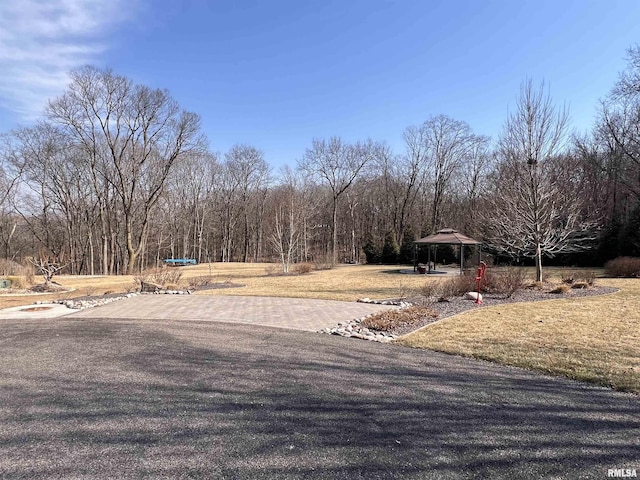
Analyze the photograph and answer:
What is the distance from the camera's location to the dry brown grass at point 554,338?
455 cm

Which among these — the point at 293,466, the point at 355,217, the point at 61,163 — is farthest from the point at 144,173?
the point at 293,466

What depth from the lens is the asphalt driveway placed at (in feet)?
7.88

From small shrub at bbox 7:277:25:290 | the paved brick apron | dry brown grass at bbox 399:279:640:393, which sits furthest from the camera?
small shrub at bbox 7:277:25:290

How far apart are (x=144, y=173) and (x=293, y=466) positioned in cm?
3502

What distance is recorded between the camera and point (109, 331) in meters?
6.64

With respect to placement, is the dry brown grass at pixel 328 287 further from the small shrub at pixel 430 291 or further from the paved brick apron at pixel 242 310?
the paved brick apron at pixel 242 310

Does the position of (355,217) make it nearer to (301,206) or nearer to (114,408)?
(301,206)

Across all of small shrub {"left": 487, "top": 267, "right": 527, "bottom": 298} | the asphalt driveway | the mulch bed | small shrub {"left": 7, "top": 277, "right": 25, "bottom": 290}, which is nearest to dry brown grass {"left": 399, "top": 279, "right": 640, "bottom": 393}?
the mulch bed

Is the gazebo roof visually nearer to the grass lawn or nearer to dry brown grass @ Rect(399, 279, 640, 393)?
the grass lawn

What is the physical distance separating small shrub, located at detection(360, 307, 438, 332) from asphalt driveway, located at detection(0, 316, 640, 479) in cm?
188

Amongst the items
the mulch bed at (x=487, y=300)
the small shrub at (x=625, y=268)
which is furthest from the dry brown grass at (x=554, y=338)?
the small shrub at (x=625, y=268)

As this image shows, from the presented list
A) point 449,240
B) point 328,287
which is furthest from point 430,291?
point 449,240

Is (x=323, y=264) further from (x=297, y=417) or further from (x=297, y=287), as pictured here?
(x=297, y=417)

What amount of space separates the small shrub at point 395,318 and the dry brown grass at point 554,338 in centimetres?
53
